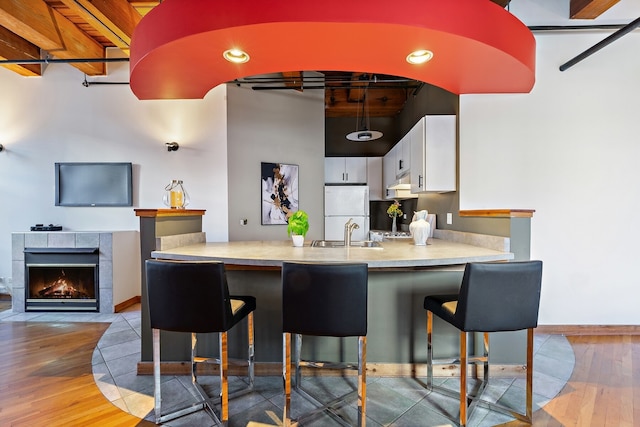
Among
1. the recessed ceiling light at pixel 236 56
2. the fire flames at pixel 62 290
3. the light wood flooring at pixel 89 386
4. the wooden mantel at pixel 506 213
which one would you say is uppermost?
the recessed ceiling light at pixel 236 56

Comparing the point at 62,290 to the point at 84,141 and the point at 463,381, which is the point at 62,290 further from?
the point at 463,381

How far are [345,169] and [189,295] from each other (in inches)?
181

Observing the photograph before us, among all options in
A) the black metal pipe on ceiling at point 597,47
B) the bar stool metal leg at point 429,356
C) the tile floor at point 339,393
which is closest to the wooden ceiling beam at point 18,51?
the tile floor at point 339,393

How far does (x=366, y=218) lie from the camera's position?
17.6ft

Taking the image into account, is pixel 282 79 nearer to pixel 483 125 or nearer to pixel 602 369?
pixel 483 125

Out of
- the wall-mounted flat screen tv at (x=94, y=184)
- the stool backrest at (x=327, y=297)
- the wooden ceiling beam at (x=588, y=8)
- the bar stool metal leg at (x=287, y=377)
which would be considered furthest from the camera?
the wall-mounted flat screen tv at (x=94, y=184)

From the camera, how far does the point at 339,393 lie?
6.70 ft

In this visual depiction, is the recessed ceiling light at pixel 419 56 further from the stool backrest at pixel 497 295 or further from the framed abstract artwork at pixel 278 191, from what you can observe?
the framed abstract artwork at pixel 278 191

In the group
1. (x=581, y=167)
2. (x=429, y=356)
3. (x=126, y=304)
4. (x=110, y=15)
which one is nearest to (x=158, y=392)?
(x=429, y=356)

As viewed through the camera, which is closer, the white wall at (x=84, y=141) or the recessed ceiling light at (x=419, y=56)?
the recessed ceiling light at (x=419, y=56)

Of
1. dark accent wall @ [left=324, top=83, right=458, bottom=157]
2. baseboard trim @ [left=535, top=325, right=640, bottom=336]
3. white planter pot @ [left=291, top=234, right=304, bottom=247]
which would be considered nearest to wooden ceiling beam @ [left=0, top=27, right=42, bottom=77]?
white planter pot @ [left=291, top=234, right=304, bottom=247]

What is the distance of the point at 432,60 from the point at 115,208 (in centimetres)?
441

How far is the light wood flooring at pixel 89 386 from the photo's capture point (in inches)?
70.9

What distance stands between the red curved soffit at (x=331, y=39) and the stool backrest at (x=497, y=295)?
4.38 ft
